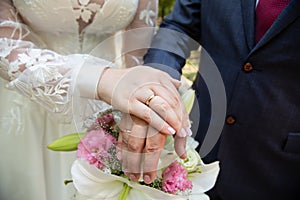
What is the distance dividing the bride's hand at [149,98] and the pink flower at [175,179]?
64mm

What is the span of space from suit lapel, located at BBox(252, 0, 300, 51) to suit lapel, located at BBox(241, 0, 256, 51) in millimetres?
53

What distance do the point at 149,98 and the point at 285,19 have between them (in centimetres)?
41

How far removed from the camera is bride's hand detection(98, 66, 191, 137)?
2.08 ft

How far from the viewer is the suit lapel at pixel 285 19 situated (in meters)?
0.80

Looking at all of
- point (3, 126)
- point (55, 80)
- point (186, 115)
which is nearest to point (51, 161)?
point (3, 126)

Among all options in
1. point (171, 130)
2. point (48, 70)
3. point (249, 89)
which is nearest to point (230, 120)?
point (249, 89)

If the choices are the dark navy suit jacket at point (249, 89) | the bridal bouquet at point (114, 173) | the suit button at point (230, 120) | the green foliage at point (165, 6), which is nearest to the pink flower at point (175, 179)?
the bridal bouquet at point (114, 173)

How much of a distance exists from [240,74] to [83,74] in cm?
43

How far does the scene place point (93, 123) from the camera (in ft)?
2.24

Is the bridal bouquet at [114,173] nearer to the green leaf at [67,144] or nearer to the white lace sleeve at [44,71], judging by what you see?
the green leaf at [67,144]

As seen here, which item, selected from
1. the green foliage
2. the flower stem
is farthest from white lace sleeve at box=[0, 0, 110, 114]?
the green foliage

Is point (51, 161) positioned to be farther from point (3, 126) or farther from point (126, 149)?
point (126, 149)

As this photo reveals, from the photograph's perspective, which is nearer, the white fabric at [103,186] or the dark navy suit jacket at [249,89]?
the white fabric at [103,186]

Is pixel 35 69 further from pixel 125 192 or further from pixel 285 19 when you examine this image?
pixel 285 19
